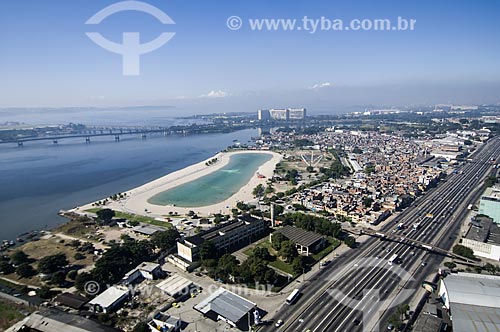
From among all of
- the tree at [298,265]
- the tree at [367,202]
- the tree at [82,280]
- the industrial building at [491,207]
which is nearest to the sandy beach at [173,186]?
the tree at [82,280]

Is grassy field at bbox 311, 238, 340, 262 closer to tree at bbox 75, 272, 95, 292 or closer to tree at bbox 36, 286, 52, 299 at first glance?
tree at bbox 75, 272, 95, 292

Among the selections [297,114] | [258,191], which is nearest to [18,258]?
[258,191]

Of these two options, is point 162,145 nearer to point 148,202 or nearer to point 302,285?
point 148,202

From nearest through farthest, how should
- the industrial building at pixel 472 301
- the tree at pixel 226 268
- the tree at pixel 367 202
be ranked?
the industrial building at pixel 472 301 → the tree at pixel 226 268 → the tree at pixel 367 202

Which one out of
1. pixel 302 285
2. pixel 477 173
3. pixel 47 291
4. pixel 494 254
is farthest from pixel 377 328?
pixel 477 173

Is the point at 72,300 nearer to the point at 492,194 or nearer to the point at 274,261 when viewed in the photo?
the point at 274,261

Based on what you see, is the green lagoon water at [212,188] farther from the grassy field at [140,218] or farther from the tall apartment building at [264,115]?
the tall apartment building at [264,115]
